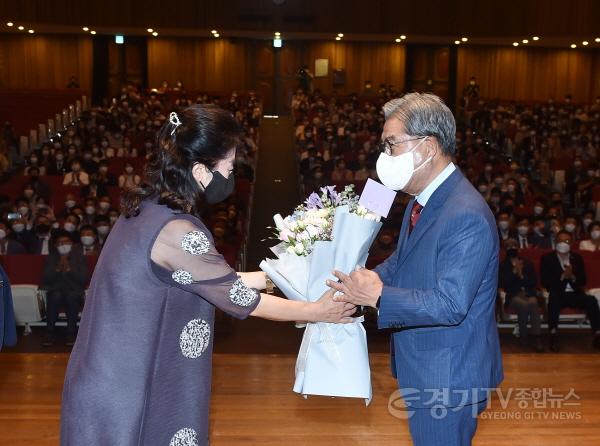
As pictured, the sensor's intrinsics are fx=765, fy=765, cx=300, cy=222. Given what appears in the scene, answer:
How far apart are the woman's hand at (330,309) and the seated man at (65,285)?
15.3 feet

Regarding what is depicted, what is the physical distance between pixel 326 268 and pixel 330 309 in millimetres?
147

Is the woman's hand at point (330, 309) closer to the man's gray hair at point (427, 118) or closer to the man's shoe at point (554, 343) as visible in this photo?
the man's gray hair at point (427, 118)

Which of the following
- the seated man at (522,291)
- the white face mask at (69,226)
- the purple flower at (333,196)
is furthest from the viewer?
the white face mask at (69,226)

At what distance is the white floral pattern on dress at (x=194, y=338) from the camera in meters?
2.21

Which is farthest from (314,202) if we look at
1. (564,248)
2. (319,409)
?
(564,248)

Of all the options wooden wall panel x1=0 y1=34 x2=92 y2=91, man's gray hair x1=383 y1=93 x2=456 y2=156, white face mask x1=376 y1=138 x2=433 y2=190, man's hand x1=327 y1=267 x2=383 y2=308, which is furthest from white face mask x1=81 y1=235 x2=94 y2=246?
wooden wall panel x1=0 y1=34 x2=92 y2=91

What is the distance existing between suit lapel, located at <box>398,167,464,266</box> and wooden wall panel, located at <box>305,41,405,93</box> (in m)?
22.5

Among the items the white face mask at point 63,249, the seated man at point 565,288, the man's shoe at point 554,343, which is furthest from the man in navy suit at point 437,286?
the white face mask at point 63,249

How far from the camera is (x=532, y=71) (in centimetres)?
2469

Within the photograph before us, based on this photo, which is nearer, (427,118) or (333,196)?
(427,118)

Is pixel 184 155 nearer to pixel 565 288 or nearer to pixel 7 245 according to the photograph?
pixel 565 288

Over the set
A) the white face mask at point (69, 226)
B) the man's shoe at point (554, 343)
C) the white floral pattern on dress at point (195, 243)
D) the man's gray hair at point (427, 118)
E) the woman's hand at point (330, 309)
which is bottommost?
the man's shoe at point (554, 343)

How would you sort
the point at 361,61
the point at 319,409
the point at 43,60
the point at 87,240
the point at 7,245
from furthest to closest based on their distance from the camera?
the point at 361,61, the point at 43,60, the point at 87,240, the point at 7,245, the point at 319,409

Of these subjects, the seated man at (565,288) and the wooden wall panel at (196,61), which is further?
the wooden wall panel at (196,61)
